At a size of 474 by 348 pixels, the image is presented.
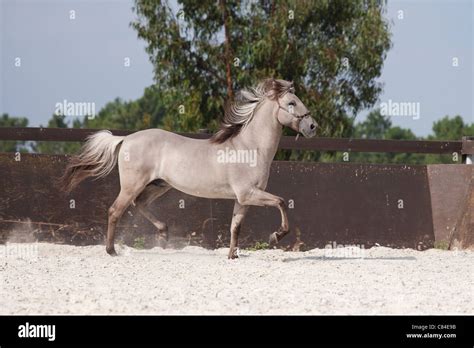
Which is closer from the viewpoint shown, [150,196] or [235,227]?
[235,227]

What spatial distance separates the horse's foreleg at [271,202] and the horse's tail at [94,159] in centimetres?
158

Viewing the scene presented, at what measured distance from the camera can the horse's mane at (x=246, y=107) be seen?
8.30 meters

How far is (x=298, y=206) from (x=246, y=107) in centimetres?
171

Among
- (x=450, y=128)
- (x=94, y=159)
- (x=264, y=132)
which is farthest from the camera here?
(x=450, y=128)

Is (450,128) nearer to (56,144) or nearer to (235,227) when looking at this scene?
(56,144)

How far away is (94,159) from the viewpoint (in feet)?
28.2

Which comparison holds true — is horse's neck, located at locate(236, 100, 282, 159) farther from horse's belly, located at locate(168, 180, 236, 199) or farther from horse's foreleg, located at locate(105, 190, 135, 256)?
horse's foreleg, located at locate(105, 190, 135, 256)

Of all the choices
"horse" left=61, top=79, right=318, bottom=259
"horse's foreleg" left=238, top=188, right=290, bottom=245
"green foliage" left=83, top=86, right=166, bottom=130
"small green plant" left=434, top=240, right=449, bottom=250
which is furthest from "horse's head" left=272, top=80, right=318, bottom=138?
"green foliage" left=83, top=86, right=166, bottom=130

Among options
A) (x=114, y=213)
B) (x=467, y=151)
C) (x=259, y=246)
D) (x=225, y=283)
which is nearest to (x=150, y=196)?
(x=114, y=213)

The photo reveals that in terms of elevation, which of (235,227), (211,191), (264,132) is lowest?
(235,227)

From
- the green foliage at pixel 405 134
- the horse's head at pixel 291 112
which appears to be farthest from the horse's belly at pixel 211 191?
the green foliage at pixel 405 134

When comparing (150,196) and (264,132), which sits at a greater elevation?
(264,132)
